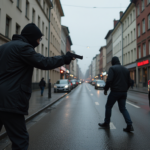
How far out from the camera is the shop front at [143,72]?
99.5 feet

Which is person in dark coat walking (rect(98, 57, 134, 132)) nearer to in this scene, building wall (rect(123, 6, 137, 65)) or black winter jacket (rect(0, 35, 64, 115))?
black winter jacket (rect(0, 35, 64, 115))

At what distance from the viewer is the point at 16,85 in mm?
2207

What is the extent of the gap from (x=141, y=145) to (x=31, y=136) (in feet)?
8.46

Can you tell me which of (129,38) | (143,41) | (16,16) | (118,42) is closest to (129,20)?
(129,38)

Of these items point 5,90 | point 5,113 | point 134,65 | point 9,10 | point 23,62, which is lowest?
point 5,113

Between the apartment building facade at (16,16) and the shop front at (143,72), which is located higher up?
the apartment building facade at (16,16)

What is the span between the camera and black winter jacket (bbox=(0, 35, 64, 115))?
2170 mm

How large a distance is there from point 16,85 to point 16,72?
5.9 inches

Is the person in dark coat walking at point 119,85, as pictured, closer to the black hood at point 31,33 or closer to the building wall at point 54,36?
the black hood at point 31,33

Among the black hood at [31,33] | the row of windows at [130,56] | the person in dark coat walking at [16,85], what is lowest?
the person in dark coat walking at [16,85]

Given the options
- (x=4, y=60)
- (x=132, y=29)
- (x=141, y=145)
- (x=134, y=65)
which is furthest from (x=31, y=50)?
(x=132, y=29)

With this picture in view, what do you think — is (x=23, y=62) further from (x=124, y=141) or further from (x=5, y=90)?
(x=124, y=141)

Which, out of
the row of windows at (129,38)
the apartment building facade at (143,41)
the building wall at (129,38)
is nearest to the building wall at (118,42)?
the building wall at (129,38)

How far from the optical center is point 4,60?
7.36 feet
